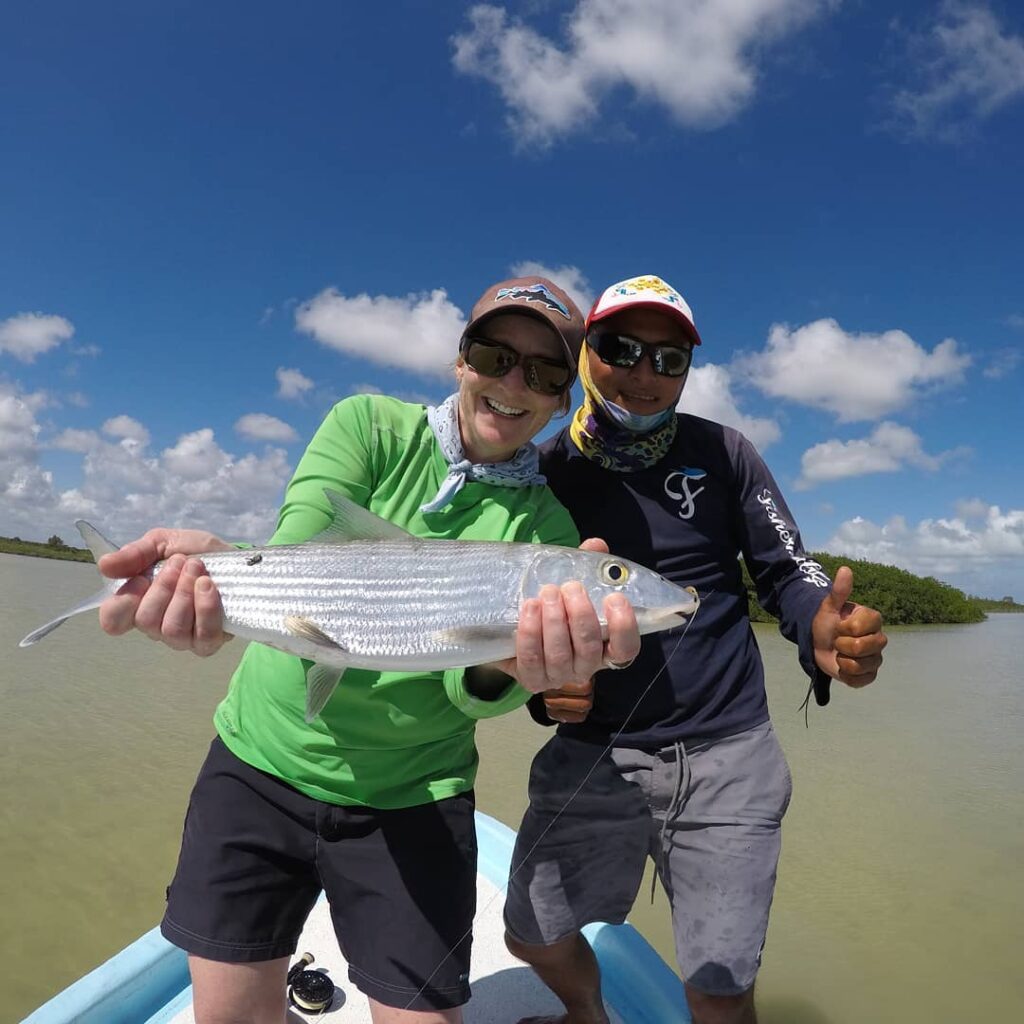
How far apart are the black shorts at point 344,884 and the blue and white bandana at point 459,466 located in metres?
1.31

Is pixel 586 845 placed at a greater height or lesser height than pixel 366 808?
lesser

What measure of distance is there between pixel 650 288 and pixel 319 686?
8.58 ft

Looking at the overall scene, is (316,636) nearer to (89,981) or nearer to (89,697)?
(89,981)

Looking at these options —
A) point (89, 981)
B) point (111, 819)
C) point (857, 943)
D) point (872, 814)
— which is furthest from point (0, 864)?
point (872, 814)

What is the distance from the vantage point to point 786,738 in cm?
1263

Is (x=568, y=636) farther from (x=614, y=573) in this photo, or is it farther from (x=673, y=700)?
(x=673, y=700)

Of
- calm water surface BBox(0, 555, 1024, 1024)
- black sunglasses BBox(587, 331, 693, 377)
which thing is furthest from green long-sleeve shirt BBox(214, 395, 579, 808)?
calm water surface BBox(0, 555, 1024, 1024)

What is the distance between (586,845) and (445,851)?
106 centimetres

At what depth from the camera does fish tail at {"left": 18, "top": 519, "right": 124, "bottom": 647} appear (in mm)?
2678

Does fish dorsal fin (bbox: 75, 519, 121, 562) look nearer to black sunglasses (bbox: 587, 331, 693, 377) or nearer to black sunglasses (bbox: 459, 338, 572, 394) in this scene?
black sunglasses (bbox: 459, 338, 572, 394)

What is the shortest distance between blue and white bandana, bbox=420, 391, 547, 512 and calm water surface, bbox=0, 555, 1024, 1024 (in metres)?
4.79

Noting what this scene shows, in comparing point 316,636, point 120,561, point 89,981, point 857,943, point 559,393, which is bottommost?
point 857,943

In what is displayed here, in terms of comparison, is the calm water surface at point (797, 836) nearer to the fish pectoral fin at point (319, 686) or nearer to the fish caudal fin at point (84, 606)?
the fish caudal fin at point (84, 606)

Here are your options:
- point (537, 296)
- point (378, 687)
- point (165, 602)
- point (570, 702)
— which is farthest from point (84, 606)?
point (537, 296)
